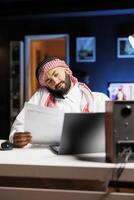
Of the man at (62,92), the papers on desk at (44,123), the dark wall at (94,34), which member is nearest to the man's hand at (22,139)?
the papers on desk at (44,123)

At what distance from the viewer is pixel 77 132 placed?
48.8 inches

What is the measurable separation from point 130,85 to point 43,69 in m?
3.01

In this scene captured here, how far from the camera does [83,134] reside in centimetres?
125

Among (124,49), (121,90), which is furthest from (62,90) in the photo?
(124,49)

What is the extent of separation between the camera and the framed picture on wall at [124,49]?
5.09 meters

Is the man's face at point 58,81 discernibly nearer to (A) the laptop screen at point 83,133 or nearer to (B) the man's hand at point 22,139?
(B) the man's hand at point 22,139

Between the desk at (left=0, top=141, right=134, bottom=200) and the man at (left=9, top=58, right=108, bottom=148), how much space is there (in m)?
0.86

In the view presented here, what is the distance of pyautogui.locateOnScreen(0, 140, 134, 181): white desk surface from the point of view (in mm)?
1044

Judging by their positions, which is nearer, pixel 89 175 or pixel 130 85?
pixel 89 175

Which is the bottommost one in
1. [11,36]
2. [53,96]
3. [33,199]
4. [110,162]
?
[33,199]

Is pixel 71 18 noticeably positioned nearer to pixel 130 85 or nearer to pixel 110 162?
pixel 130 85

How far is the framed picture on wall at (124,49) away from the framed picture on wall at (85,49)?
1.18 feet

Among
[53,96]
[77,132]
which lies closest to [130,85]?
[53,96]

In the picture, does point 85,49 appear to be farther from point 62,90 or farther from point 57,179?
point 57,179
